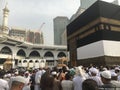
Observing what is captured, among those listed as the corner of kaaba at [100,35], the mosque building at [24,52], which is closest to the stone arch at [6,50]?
the mosque building at [24,52]

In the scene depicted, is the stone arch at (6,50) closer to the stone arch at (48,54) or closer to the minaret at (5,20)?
the minaret at (5,20)

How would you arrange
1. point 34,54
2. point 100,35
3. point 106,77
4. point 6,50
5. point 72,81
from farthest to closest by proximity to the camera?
point 34,54 → point 6,50 → point 100,35 → point 72,81 → point 106,77

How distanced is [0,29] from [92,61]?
1770 inches

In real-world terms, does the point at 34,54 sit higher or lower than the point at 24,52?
lower

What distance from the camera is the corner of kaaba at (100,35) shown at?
26.8m

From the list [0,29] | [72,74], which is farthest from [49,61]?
[72,74]

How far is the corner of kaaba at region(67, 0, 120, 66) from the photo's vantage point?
26812 mm

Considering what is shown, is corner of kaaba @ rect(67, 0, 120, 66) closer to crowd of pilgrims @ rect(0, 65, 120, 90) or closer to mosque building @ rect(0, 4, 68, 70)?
mosque building @ rect(0, 4, 68, 70)

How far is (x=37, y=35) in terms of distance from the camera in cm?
11512

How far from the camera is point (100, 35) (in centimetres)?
2705

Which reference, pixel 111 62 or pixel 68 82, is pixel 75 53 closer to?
pixel 111 62

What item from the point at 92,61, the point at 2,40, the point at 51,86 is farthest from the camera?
the point at 2,40

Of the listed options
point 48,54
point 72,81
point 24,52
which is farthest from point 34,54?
point 72,81

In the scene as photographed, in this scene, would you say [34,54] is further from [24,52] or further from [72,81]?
[72,81]
